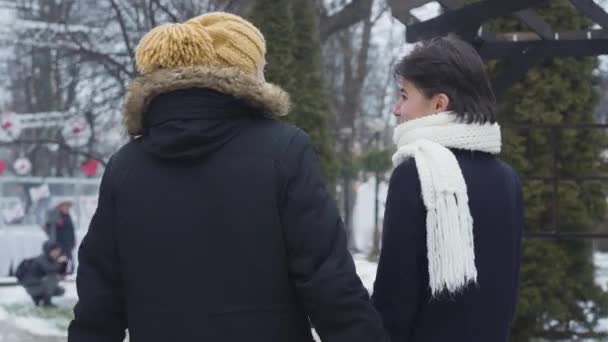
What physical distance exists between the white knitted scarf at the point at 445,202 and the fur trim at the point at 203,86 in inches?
13.8

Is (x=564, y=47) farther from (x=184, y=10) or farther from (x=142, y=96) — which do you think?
(x=184, y=10)

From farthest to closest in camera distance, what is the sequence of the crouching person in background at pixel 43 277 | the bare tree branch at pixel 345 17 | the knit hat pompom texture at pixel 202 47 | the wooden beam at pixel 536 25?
the bare tree branch at pixel 345 17, the crouching person in background at pixel 43 277, the wooden beam at pixel 536 25, the knit hat pompom texture at pixel 202 47

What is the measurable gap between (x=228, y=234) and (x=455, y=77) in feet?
2.20

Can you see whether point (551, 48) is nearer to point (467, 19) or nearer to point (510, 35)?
point (510, 35)

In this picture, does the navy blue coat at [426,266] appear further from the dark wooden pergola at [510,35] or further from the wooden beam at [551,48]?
the wooden beam at [551,48]

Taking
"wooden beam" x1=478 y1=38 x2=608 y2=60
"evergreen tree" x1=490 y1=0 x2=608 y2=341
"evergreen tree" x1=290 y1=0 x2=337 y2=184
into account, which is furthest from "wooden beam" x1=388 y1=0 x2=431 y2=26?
"evergreen tree" x1=290 y1=0 x2=337 y2=184

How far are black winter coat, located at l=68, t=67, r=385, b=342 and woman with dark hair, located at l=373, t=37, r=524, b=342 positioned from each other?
178 millimetres

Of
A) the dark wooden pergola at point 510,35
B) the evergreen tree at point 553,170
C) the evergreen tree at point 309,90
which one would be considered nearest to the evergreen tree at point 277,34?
the evergreen tree at point 309,90

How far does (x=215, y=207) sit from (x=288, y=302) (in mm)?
259

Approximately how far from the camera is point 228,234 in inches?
90.2

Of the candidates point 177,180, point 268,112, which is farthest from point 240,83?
point 177,180

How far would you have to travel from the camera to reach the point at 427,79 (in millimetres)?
2537

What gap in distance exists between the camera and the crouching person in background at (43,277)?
41.4 feet

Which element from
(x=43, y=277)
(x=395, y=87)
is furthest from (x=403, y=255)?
(x=43, y=277)
